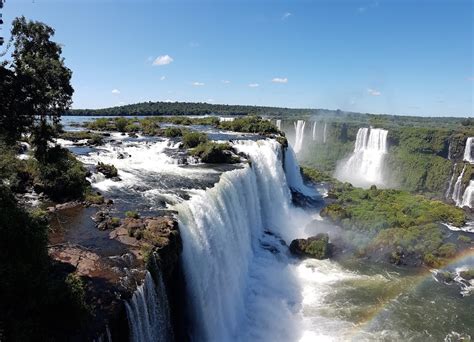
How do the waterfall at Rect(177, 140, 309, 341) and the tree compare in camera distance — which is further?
the waterfall at Rect(177, 140, 309, 341)

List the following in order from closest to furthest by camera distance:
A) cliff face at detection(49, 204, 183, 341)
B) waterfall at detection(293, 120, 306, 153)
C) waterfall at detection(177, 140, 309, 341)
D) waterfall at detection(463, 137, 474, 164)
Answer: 1. cliff face at detection(49, 204, 183, 341)
2. waterfall at detection(177, 140, 309, 341)
3. waterfall at detection(463, 137, 474, 164)
4. waterfall at detection(293, 120, 306, 153)

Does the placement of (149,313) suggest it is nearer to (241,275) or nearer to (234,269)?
(234,269)

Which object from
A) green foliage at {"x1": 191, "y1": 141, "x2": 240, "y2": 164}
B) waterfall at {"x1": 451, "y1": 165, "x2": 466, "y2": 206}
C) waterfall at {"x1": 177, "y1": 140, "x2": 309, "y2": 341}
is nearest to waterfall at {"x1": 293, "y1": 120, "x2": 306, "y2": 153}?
waterfall at {"x1": 451, "y1": 165, "x2": 466, "y2": 206}

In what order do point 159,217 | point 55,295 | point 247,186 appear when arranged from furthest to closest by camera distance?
point 247,186 → point 159,217 → point 55,295

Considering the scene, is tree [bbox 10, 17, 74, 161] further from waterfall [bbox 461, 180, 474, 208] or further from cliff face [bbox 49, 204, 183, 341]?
waterfall [bbox 461, 180, 474, 208]

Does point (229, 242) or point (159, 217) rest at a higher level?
point (159, 217)

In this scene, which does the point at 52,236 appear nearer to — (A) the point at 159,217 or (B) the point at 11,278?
(A) the point at 159,217

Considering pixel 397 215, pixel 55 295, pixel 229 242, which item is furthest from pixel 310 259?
pixel 55 295
